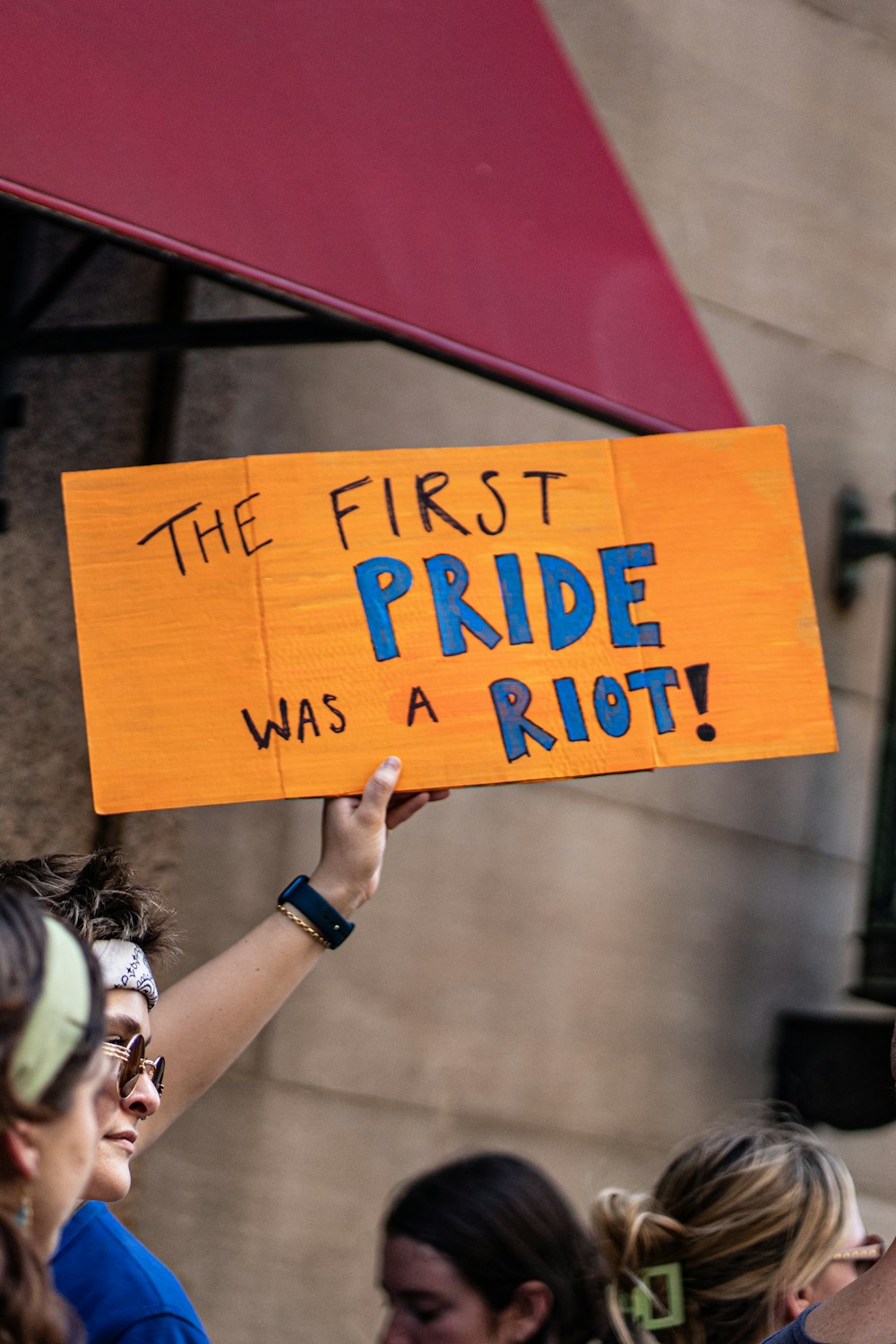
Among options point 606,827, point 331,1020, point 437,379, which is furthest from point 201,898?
point 437,379

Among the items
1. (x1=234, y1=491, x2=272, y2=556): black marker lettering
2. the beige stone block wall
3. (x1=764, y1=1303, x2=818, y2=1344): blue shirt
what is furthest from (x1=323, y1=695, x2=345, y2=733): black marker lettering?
the beige stone block wall

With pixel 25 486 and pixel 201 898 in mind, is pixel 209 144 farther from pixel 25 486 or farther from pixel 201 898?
pixel 201 898

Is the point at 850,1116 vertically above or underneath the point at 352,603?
underneath

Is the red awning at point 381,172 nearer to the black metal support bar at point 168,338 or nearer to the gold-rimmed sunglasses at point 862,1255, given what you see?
the black metal support bar at point 168,338

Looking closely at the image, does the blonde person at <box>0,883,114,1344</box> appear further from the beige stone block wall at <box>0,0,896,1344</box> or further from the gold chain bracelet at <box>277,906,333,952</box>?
the beige stone block wall at <box>0,0,896,1344</box>

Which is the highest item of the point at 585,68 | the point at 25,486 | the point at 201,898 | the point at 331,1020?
the point at 585,68

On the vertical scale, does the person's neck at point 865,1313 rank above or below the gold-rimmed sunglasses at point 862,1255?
above

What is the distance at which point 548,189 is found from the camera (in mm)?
Answer: 3244

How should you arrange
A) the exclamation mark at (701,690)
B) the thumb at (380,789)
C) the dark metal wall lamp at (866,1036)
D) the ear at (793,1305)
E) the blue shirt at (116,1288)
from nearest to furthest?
the blue shirt at (116,1288) → the thumb at (380,789) → the exclamation mark at (701,690) → the ear at (793,1305) → the dark metal wall lamp at (866,1036)

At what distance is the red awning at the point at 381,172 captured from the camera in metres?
2.53

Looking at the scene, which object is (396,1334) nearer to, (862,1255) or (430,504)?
(862,1255)

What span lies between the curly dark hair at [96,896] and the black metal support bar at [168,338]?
1460mm

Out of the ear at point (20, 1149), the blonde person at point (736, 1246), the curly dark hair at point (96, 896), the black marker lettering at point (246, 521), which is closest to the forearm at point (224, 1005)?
the curly dark hair at point (96, 896)

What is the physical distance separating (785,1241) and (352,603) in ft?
4.06
